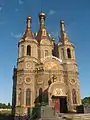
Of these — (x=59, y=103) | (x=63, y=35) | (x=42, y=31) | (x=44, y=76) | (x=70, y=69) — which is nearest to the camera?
(x=59, y=103)

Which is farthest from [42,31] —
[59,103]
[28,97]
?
[59,103]

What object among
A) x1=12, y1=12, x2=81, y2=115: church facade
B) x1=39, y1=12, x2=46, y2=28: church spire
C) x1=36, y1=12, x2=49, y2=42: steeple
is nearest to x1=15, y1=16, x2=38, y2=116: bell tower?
x1=12, y1=12, x2=81, y2=115: church facade

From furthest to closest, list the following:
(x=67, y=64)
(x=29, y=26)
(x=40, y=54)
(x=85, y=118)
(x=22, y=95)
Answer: (x=29, y=26), (x=40, y=54), (x=67, y=64), (x=22, y=95), (x=85, y=118)

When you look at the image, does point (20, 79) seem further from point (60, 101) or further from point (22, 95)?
point (60, 101)

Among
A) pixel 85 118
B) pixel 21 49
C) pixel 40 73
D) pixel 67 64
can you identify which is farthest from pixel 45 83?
pixel 85 118

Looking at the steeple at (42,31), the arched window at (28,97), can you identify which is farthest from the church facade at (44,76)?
the steeple at (42,31)

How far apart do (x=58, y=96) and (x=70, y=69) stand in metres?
7.24

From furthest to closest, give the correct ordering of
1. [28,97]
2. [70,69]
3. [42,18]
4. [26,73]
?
[42,18], [70,69], [26,73], [28,97]

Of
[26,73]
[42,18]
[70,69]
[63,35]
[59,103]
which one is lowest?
[59,103]

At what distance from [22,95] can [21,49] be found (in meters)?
10.4

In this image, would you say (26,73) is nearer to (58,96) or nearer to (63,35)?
(58,96)

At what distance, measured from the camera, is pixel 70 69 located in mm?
36062

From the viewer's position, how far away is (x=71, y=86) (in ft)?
113

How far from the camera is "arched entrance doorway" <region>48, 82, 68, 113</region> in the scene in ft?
102
